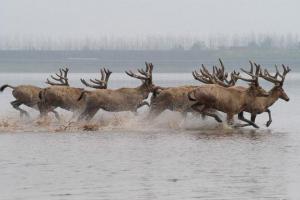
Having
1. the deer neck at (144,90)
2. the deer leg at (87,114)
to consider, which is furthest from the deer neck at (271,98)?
the deer leg at (87,114)

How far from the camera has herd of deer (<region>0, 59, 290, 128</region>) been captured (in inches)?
1169

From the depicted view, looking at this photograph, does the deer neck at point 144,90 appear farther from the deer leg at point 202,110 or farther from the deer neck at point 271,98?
the deer neck at point 271,98

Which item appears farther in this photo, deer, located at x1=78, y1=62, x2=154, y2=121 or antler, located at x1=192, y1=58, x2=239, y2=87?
antler, located at x1=192, y1=58, x2=239, y2=87

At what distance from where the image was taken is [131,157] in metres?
22.7

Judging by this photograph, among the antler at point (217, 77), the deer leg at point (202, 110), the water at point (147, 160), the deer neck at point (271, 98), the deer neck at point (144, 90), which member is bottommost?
the water at point (147, 160)

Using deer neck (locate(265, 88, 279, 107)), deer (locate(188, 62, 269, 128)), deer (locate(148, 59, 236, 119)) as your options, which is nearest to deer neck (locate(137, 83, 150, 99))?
deer (locate(148, 59, 236, 119))

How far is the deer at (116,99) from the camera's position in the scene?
103 ft

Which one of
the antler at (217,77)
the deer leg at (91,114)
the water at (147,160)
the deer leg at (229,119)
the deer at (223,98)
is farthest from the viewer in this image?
the antler at (217,77)

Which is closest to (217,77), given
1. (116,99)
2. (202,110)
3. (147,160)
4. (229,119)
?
(229,119)

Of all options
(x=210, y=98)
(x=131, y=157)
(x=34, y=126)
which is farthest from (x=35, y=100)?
(x=131, y=157)

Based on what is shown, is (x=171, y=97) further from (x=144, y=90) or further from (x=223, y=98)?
(x=223, y=98)

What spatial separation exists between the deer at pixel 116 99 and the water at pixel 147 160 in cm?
36

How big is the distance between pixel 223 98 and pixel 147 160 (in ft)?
25.6

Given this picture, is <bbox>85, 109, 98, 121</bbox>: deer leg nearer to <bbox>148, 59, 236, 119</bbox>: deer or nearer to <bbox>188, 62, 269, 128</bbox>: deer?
<bbox>148, 59, 236, 119</bbox>: deer
